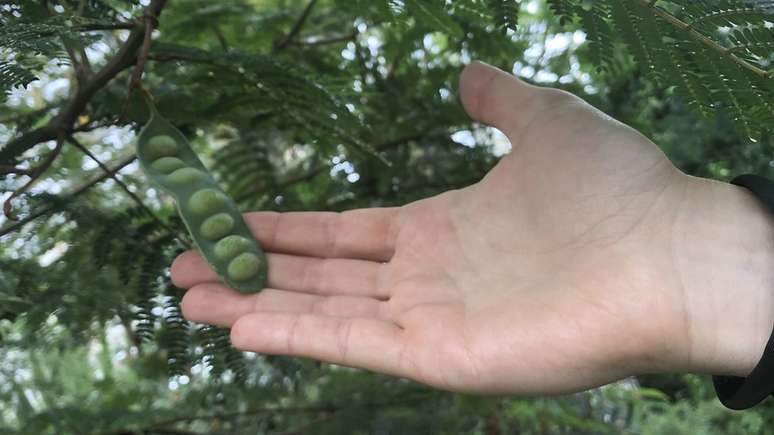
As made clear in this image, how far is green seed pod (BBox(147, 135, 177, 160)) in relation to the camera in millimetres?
2065

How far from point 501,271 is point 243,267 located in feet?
2.22

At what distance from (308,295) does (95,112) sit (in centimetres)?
90

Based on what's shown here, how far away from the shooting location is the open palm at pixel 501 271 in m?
1.70

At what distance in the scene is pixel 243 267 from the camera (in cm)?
195

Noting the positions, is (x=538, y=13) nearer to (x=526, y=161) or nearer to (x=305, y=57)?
(x=305, y=57)

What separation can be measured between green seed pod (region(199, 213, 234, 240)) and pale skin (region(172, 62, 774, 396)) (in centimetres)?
7

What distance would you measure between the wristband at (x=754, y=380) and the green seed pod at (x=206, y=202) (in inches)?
54.2

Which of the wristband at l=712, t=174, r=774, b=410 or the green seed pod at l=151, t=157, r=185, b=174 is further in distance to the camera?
the green seed pod at l=151, t=157, r=185, b=174

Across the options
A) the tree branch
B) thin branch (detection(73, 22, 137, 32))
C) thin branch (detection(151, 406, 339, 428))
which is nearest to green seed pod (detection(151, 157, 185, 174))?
the tree branch

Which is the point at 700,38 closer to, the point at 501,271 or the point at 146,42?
the point at 501,271

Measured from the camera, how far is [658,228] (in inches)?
70.7

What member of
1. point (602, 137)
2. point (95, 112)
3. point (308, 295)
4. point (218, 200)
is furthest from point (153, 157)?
point (602, 137)

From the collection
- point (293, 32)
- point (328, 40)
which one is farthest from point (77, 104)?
point (328, 40)

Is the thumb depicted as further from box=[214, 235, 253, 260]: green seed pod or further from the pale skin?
box=[214, 235, 253, 260]: green seed pod
